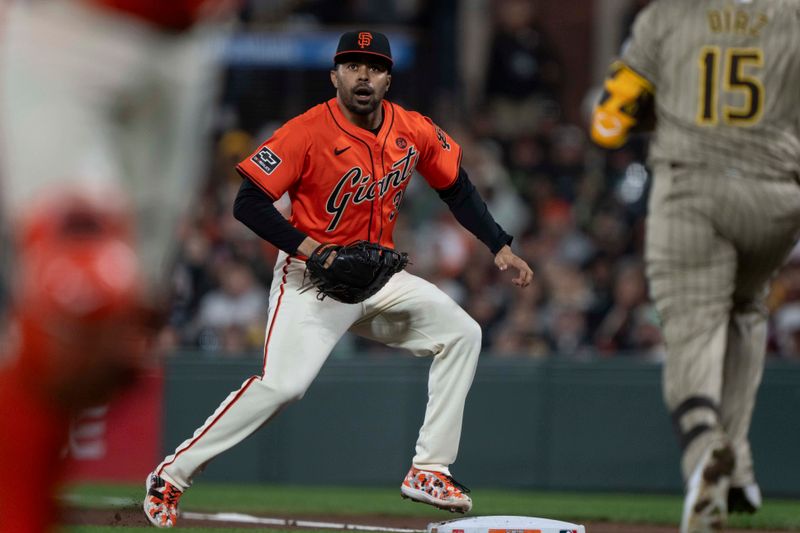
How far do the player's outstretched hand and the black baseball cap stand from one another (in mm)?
1103

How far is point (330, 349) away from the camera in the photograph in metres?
6.29

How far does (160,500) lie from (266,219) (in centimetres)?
136

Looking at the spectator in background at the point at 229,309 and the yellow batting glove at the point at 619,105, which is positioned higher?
the yellow batting glove at the point at 619,105

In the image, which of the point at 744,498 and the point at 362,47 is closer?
the point at 744,498

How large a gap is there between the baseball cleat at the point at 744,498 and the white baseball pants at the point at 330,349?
1459mm

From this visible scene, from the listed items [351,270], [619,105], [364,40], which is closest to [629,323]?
[364,40]

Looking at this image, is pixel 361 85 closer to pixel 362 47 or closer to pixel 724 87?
pixel 362 47

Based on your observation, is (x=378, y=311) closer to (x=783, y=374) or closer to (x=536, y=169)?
(x=783, y=374)

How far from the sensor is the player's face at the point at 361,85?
6410 millimetres

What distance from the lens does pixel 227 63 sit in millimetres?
14906

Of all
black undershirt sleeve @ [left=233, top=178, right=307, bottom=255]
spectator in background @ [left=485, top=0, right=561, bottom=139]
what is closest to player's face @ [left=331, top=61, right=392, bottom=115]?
black undershirt sleeve @ [left=233, top=178, right=307, bottom=255]

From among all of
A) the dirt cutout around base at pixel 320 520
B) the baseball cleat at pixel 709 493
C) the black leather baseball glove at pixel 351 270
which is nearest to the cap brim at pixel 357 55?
the black leather baseball glove at pixel 351 270

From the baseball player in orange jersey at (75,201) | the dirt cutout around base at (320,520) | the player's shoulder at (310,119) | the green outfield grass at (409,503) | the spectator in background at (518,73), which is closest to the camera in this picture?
the baseball player in orange jersey at (75,201)

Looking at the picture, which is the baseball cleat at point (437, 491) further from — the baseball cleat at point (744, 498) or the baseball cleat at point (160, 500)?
the baseball cleat at point (744, 498)
